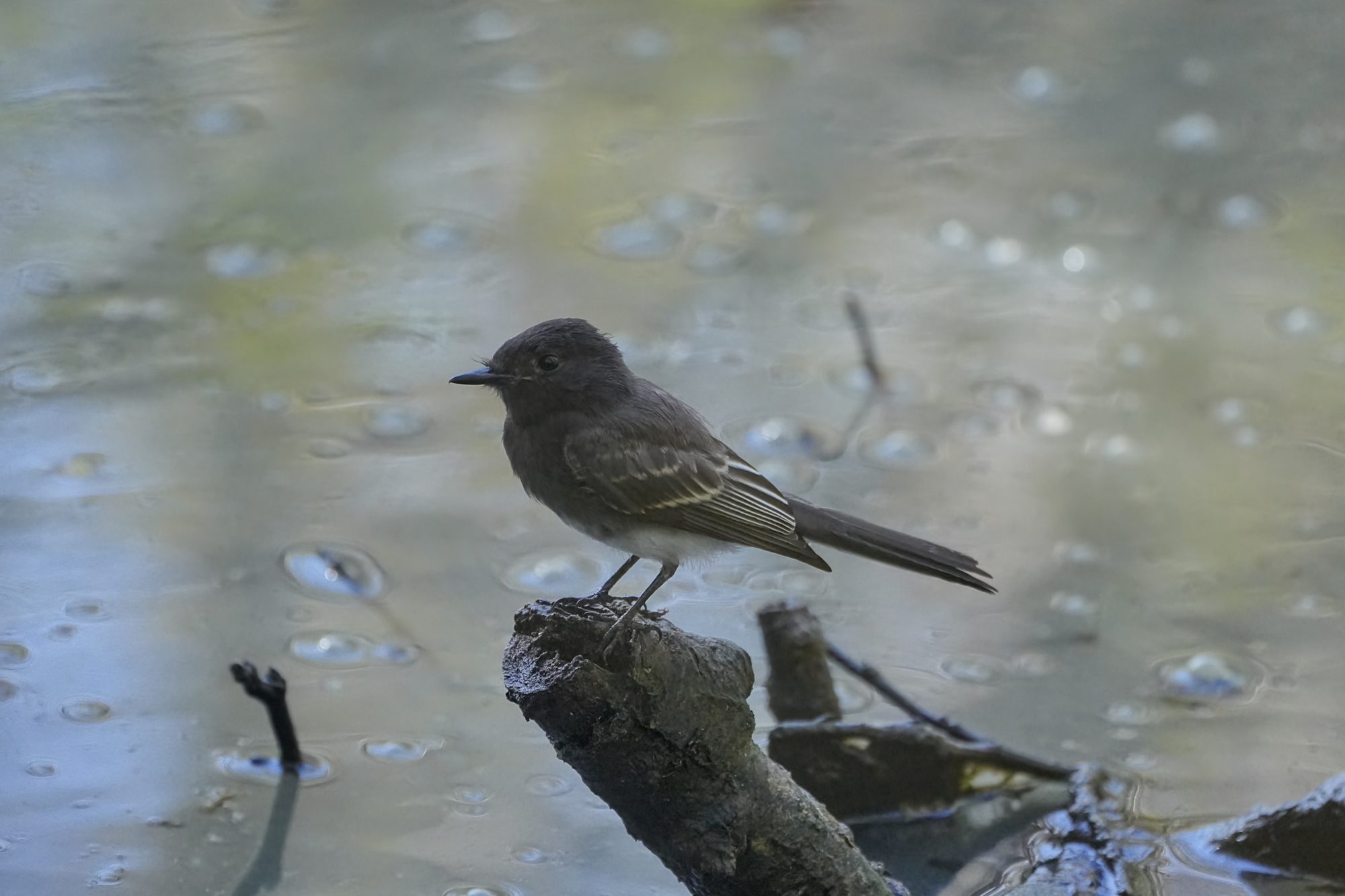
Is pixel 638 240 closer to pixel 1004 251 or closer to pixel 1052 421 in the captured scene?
pixel 1004 251

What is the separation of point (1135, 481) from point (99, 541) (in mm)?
3585

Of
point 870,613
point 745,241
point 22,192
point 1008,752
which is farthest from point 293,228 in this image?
point 1008,752

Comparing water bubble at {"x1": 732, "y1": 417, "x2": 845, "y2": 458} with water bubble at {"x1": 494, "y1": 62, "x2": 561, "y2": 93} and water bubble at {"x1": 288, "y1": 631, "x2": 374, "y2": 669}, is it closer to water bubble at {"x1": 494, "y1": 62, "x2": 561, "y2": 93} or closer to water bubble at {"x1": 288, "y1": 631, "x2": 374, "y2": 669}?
water bubble at {"x1": 288, "y1": 631, "x2": 374, "y2": 669}

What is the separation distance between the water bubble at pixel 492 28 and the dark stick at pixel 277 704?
529 cm

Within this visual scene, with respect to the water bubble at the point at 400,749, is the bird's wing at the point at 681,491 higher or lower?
higher

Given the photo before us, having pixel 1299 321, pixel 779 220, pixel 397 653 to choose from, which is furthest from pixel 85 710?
pixel 1299 321

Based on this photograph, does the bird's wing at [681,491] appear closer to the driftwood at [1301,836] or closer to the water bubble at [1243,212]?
the driftwood at [1301,836]

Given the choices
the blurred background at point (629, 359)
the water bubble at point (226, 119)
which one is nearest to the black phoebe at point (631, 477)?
the blurred background at point (629, 359)

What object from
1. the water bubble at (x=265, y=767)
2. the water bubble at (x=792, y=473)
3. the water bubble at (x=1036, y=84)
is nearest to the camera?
the water bubble at (x=265, y=767)

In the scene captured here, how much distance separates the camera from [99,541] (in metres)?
5.41

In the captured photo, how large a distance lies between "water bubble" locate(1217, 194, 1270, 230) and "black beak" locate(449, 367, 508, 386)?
478 cm

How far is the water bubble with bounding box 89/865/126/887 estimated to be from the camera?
409cm

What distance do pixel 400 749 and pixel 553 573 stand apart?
971 millimetres

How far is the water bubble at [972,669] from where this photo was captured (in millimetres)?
5020
